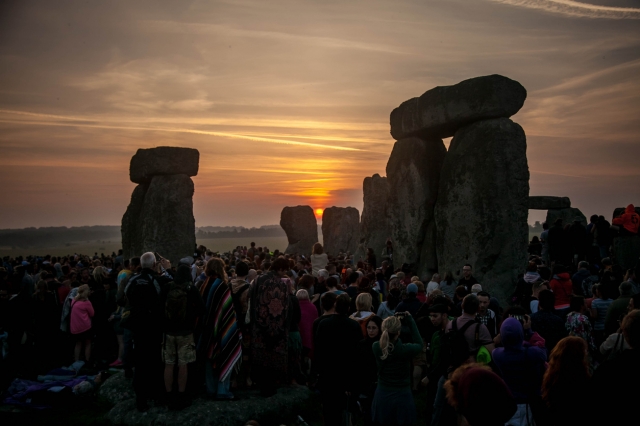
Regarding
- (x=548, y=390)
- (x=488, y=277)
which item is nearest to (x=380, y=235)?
(x=488, y=277)

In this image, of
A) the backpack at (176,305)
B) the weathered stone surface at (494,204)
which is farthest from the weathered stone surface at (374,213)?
the backpack at (176,305)

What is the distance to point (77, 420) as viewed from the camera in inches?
306

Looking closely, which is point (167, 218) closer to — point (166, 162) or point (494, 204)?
point (166, 162)

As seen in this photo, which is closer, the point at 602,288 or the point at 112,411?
the point at 112,411

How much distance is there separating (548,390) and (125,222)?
59.1ft

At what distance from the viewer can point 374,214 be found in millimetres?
27312

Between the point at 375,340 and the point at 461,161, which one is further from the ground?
the point at 461,161

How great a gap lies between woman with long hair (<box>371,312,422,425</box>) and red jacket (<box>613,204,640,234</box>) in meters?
9.65

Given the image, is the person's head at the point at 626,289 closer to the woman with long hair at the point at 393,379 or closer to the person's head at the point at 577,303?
the person's head at the point at 577,303

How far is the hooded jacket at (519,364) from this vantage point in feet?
17.8

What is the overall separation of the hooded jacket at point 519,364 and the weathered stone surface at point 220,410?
10.7 feet

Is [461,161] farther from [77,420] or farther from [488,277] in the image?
[77,420]

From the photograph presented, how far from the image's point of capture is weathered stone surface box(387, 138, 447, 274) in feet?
52.4

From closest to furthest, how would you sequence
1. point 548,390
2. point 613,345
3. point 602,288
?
1. point 548,390
2. point 613,345
3. point 602,288
